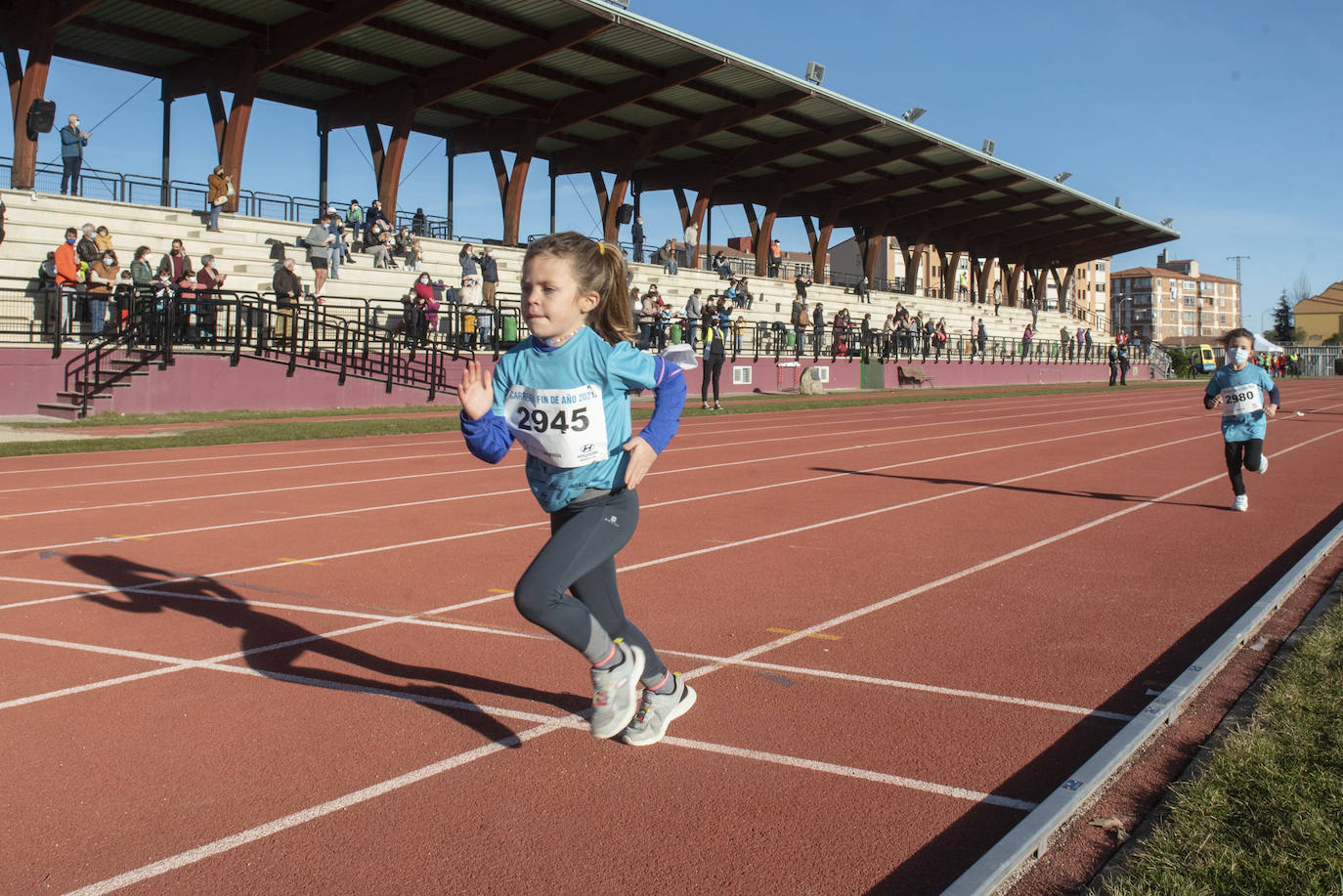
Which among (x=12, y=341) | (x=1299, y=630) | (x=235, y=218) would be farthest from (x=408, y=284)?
(x=1299, y=630)

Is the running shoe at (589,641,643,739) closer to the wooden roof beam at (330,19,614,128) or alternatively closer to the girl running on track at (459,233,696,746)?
the girl running on track at (459,233,696,746)

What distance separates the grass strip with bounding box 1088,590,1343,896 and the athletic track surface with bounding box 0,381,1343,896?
1.56ft

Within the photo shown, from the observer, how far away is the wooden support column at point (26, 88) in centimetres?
2502

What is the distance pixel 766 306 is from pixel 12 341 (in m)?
28.3

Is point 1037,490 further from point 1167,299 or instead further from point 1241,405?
point 1167,299

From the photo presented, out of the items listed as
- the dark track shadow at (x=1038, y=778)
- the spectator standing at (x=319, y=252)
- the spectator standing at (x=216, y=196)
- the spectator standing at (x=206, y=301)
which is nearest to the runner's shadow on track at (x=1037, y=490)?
the dark track shadow at (x=1038, y=778)

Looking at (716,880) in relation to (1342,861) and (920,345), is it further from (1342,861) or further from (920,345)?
(920,345)

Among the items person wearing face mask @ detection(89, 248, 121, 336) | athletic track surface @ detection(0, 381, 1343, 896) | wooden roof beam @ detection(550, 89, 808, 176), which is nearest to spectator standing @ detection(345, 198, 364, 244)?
person wearing face mask @ detection(89, 248, 121, 336)

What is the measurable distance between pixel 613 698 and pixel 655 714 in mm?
311

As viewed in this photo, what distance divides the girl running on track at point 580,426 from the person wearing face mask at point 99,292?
18803 mm

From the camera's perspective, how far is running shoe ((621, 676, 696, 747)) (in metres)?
4.08

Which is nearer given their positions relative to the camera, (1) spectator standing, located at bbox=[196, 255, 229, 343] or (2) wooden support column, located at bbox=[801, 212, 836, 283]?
(1) spectator standing, located at bbox=[196, 255, 229, 343]

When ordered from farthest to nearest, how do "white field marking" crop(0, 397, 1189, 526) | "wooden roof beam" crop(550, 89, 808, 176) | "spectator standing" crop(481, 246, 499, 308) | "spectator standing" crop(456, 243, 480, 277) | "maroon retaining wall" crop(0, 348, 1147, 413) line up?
"wooden roof beam" crop(550, 89, 808, 176) < "spectator standing" crop(481, 246, 499, 308) < "spectator standing" crop(456, 243, 480, 277) < "maroon retaining wall" crop(0, 348, 1147, 413) < "white field marking" crop(0, 397, 1189, 526)

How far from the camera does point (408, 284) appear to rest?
28.8m
